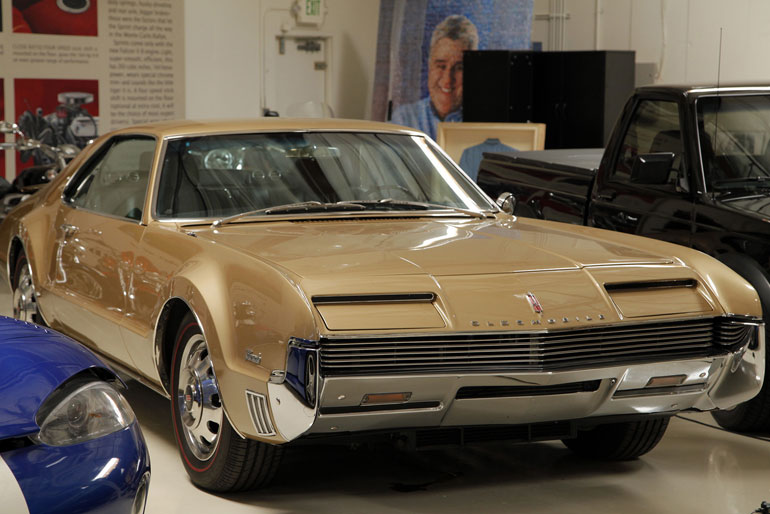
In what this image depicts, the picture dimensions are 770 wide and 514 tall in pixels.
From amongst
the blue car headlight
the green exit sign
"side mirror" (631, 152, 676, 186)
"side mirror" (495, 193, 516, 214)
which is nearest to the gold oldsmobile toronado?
"side mirror" (495, 193, 516, 214)

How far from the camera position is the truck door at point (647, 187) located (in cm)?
519

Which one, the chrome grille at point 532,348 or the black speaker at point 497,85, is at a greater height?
the black speaker at point 497,85

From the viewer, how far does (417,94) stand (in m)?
13.0

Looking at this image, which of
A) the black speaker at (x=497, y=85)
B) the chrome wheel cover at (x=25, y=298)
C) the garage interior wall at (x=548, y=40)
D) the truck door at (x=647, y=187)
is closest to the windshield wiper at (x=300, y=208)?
the truck door at (x=647, y=187)

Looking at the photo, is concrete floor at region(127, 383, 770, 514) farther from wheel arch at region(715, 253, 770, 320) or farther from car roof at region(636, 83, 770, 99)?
car roof at region(636, 83, 770, 99)

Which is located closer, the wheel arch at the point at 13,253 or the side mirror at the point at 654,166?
the side mirror at the point at 654,166

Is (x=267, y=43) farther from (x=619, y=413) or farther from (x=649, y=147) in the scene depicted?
(x=619, y=413)

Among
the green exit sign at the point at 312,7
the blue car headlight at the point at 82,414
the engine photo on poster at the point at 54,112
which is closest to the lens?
the blue car headlight at the point at 82,414

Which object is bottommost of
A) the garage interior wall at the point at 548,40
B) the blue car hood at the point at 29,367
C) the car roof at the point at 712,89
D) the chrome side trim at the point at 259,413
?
A: the chrome side trim at the point at 259,413

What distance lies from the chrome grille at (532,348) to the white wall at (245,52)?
1097 centimetres

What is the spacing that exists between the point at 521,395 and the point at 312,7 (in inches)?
471

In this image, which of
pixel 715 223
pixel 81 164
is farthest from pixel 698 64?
pixel 81 164

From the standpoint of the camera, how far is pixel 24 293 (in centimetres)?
566

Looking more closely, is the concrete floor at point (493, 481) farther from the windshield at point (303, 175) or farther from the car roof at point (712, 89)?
the car roof at point (712, 89)
